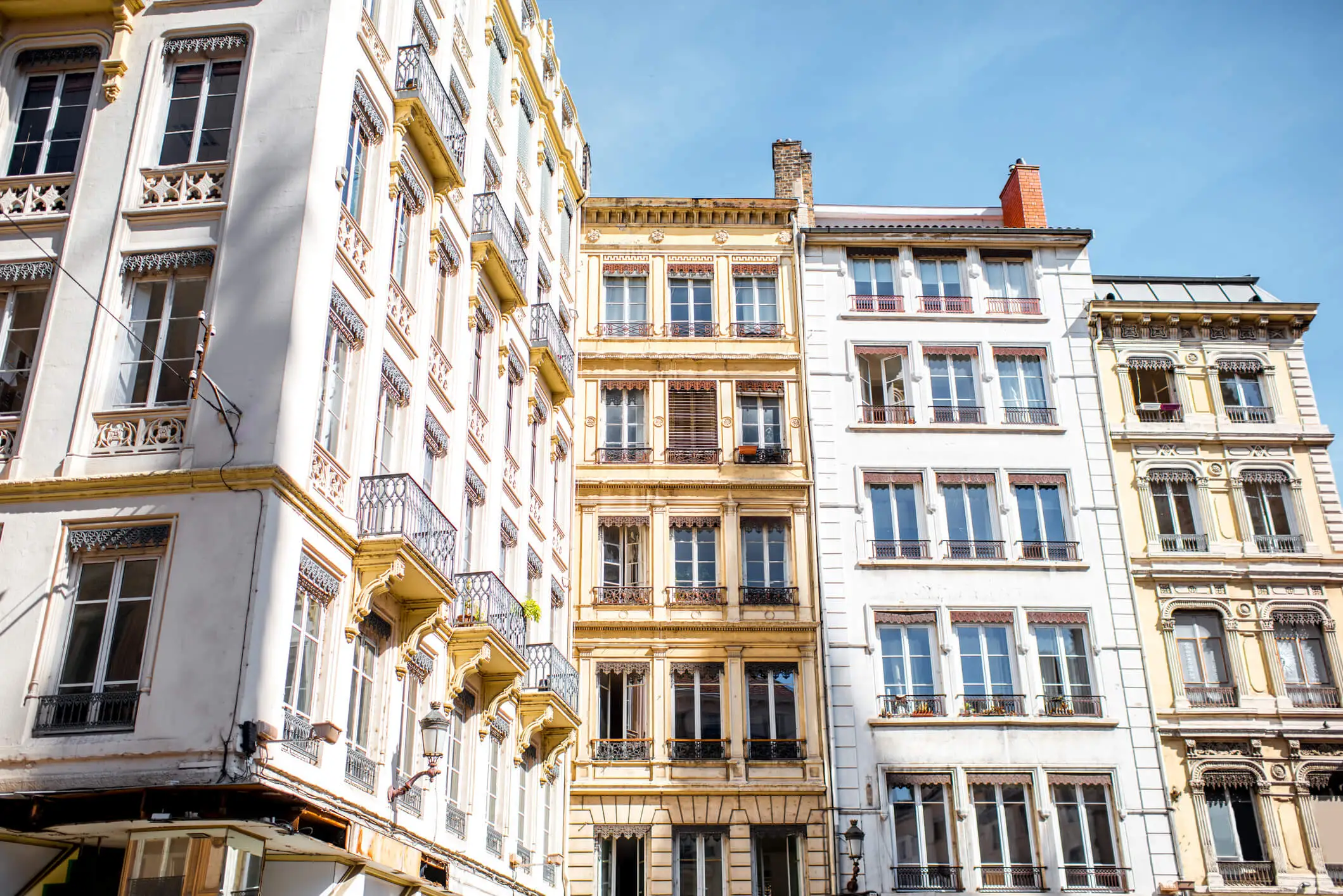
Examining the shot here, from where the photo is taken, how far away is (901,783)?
29.3 metres

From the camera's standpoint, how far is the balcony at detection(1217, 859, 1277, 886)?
2872 cm

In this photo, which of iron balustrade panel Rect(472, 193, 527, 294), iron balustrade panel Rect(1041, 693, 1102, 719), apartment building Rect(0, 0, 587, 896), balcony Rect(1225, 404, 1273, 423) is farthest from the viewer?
balcony Rect(1225, 404, 1273, 423)

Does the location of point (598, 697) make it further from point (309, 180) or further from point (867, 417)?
point (309, 180)

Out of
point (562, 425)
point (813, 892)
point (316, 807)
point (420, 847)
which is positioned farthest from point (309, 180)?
point (813, 892)

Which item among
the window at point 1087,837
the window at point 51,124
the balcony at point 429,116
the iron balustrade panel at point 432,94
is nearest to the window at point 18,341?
the window at point 51,124

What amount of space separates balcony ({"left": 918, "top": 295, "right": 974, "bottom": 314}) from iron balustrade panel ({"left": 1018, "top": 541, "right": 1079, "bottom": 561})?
21.9 feet

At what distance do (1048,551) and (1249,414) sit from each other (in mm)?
7002

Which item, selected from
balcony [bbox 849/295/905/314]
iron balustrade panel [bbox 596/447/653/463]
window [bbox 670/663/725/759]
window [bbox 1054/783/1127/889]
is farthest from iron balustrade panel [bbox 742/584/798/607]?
balcony [bbox 849/295/905/314]

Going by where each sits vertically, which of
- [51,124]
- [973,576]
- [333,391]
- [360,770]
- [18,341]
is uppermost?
[51,124]

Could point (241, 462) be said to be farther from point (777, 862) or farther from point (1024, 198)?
point (1024, 198)

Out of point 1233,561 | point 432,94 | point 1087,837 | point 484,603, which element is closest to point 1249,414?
point 1233,561

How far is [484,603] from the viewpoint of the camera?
2150 centimetres

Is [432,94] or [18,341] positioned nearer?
[18,341]

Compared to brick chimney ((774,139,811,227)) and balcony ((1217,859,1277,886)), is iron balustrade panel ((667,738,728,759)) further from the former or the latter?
brick chimney ((774,139,811,227))
